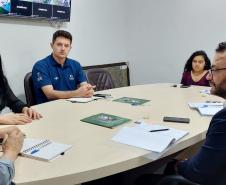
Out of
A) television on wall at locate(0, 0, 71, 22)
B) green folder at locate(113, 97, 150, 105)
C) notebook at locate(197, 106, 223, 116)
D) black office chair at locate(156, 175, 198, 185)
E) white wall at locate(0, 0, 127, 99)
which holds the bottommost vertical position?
black office chair at locate(156, 175, 198, 185)

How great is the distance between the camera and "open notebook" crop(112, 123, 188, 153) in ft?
4.50

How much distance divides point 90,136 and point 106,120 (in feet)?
0.97

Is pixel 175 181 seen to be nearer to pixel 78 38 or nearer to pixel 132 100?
pixel 132 100

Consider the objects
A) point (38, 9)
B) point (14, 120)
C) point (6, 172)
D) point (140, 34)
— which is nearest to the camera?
point (6, 172)

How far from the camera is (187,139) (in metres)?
1.51

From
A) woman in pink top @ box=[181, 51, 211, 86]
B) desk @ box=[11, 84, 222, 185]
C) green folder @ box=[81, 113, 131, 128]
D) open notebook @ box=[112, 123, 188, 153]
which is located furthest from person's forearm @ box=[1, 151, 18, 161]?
woman in pink top @ box=[181, 51, 211, 86]

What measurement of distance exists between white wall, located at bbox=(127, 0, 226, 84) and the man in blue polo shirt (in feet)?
6.10

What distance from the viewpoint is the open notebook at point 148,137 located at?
1.37 meters

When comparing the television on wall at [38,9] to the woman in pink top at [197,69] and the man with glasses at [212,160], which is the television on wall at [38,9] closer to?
the woman in pink top at [197,69]

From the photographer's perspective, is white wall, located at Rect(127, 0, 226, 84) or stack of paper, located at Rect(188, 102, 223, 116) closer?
stack of paper, located at Rect(188, 102, 223, 116)

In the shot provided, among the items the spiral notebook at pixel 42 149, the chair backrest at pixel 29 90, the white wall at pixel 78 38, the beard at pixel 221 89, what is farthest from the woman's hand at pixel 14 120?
the white wall at pixel 78 38

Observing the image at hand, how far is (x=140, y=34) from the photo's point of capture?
186 inches

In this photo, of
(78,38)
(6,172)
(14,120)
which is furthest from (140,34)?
(6,172)

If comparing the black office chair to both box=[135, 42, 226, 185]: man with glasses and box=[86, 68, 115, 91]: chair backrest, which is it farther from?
box=[86, 68, 115, 91]: chair backrest
